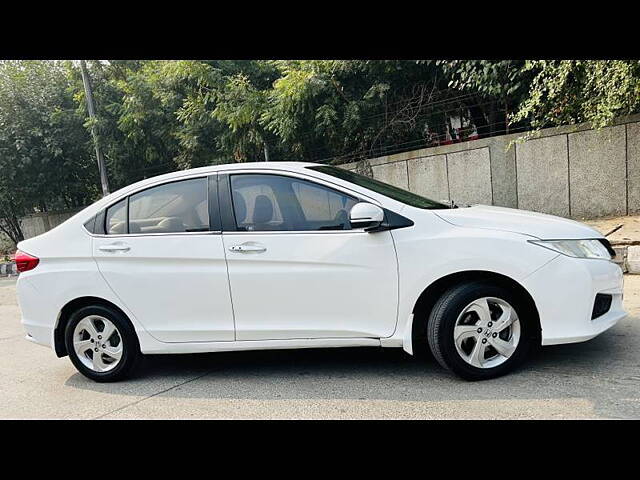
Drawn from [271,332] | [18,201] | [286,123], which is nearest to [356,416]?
[271,332]

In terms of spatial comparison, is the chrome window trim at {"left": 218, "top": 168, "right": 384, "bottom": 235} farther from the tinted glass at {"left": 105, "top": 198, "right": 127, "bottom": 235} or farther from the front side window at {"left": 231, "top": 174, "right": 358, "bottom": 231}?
the tinted glass at {"left": 105, "top": 198, "right": 127, "bottom": 235}

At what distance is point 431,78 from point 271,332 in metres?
8.43

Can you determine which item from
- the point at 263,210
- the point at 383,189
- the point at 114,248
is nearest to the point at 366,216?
the point at 383,189

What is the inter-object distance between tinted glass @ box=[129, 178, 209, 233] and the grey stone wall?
21.9 feet

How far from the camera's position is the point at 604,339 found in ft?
14.5

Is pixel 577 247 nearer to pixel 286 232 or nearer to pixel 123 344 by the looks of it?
pixel 286 232

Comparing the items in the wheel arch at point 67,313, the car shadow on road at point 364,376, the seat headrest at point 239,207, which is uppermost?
the seat headrest at point 239,207

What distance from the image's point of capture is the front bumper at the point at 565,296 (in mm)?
3596

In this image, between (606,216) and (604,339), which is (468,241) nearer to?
(604,339)

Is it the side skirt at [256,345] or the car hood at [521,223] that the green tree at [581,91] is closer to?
the car hood at [521,223]

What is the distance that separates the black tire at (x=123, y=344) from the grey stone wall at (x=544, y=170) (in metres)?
7.33

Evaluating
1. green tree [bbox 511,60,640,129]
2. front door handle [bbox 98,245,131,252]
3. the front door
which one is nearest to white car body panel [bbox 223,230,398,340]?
the front door

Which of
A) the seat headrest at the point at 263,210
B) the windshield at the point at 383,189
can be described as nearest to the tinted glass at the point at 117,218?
the seat headrest at the point at 263,210

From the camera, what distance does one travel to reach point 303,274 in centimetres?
393
